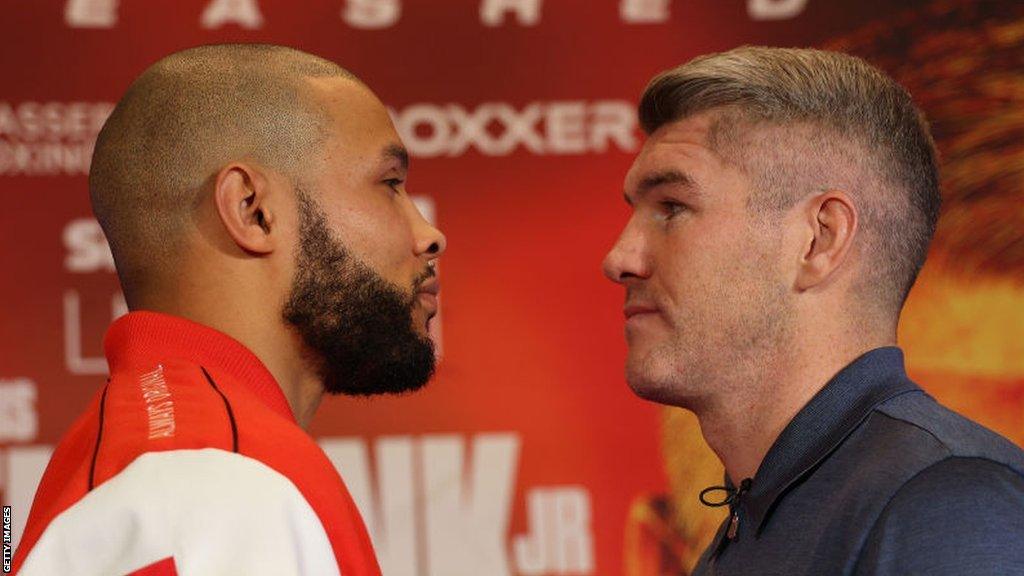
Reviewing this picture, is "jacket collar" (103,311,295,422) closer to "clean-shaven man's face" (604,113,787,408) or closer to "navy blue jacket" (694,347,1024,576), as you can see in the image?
"clean-shaven man's face" (604,113,787,408)

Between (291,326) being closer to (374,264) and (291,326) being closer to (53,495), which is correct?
(374,264)

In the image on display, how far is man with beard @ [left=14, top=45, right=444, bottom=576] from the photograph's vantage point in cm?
140

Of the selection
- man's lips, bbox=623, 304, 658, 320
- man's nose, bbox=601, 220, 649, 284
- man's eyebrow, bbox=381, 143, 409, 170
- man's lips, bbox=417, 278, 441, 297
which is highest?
Result: man's eyebrow, bbox=381, 143, 409, 170

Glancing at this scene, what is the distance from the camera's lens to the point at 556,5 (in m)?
3.35

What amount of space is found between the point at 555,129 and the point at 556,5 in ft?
0.98

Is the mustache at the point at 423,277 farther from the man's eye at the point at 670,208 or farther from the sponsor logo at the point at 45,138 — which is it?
the sponsor logo at the point at 45,138

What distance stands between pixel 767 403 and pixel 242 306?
2.10ft

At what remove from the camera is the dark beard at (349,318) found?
1.79m

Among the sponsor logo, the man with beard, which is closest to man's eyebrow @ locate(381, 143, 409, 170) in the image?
the man with beard

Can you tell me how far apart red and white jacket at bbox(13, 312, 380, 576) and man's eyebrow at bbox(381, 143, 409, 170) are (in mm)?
433

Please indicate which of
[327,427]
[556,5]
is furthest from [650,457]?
[556,5]

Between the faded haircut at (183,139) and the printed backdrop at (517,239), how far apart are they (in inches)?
53.2

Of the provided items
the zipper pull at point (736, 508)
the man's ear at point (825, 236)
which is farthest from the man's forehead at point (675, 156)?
the zipper pull at point (736, 508)

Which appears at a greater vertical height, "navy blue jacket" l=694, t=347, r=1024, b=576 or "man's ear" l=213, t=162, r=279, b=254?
"man's ear" l=213, t=162, r=279, b=254
